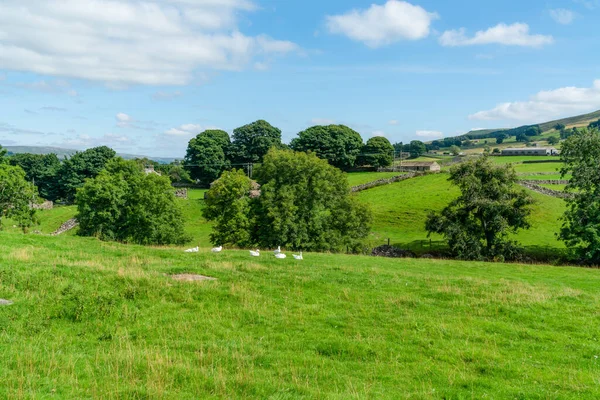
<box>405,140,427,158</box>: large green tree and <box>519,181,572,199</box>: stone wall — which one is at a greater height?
<box>405,140,427,158</box>: large green tree

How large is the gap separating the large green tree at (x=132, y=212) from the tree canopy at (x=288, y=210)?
17.7ft

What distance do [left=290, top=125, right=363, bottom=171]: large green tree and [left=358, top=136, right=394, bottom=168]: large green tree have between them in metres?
2.20

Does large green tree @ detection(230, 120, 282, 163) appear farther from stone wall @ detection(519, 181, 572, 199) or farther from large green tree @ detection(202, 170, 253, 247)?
large green tree @ detection(202, 170, 253, 247)

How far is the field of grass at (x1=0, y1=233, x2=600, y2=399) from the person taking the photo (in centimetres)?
905

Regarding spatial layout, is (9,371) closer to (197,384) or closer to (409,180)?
(197,384)

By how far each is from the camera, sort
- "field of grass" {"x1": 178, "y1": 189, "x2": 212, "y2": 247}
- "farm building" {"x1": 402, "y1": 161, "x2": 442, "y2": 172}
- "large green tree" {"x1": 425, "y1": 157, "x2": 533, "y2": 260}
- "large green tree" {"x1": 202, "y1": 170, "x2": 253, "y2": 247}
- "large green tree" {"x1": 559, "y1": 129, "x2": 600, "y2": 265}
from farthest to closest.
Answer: "farm building" {"x1": 402, "y1": 161, "x2": 442, "y2": 172} → "field of grass" {"x1": 178, "y1": 189, "x2": 212, "y2": 247} → "large green tree" {"x1": 202, "y1": 170, "x2": 253, "y2": 247} → "large green tree" {"x1": 425, "y1": 157, "x2": 533, "y2": 260} → "large green tree" {"x1": 559, "y1": 129, "x2": 600, "y2": 265}

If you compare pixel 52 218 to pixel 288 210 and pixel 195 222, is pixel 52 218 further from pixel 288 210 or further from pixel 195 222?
pixel 288 210

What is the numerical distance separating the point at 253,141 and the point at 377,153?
3641 cm

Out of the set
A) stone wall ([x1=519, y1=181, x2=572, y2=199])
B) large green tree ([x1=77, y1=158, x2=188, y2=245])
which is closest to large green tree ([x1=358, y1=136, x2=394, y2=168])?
stone wall ([x1=519, y1=181, x2=572, y2=199])

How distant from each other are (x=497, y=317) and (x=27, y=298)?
17251mm

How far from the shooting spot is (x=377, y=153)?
11162 centimetres

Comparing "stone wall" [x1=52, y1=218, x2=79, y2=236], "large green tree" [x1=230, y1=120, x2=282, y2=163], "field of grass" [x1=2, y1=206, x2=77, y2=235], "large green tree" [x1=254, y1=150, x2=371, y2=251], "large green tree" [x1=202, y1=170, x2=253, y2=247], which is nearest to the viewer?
"large green tree" [x1=254, y1=150, x2=371, y2=251]

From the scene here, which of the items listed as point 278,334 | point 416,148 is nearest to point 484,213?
point 278,334

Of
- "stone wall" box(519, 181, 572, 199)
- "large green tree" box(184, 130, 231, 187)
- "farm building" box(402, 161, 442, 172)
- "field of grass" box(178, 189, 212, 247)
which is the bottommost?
"field of grass" box(178, 189, 212, 247)
